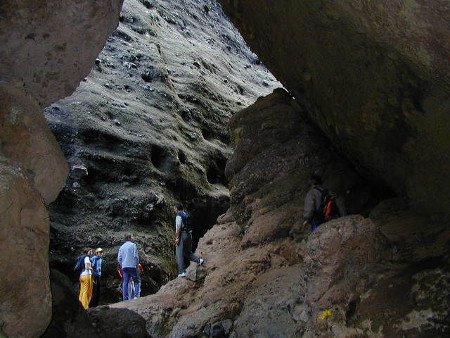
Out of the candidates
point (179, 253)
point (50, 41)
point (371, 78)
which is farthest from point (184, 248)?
point (50, 41)

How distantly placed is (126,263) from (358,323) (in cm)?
600

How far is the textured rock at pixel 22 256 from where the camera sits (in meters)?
4.51

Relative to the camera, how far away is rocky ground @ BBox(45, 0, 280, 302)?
14.4 meters

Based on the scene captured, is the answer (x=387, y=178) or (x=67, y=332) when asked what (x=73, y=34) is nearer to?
(x=67, y=332)

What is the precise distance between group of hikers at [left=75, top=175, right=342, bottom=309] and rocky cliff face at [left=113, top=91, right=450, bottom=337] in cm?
43

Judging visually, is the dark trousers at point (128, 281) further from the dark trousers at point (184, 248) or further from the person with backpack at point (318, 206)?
the person with backpack at point (318, 206)

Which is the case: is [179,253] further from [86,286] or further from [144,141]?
[144,141]

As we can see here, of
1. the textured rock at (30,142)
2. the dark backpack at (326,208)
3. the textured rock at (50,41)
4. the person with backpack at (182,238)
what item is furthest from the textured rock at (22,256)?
the person with backpack at (182,238)

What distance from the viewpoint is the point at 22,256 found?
4680 mm

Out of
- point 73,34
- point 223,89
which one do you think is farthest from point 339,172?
point 223,89

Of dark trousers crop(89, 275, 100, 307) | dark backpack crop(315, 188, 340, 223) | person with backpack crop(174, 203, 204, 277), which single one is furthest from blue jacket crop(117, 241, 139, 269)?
dark backpack crop(315, 188, 340, 223)

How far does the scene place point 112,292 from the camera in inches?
528

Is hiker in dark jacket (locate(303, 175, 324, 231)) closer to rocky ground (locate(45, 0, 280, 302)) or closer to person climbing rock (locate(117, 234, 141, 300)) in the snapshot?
person climbing rock (locate(117, 234, 141, 300))

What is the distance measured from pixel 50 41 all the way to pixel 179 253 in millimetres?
4719
